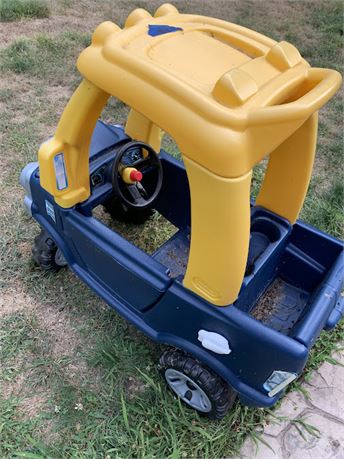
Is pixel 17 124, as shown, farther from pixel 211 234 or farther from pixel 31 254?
pixel 211 234

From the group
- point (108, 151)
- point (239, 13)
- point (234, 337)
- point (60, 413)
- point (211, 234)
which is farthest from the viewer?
point (239, 13)

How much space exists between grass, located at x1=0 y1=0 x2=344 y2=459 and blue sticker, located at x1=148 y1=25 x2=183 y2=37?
42.7 inches

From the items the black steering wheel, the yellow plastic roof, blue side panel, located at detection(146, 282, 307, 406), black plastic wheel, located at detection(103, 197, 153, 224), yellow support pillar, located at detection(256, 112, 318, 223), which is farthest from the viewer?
black plastic wheel, located at detection(103, 197, 153, 224)

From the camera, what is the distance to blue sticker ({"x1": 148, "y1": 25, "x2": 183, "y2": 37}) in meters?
1.31

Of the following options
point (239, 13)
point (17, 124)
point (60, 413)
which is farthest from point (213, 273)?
point (239, 13)

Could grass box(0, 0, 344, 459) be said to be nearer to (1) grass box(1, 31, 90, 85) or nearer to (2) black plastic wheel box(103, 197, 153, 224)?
(2) black plastic wheel box(103, 197, 153, 224)

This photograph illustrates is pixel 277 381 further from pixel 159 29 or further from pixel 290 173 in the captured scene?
pixel 159 29

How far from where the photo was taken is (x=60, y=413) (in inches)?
63.1

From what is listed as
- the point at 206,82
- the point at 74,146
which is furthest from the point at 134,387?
the point at 206,82

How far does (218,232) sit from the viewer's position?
3.82ft

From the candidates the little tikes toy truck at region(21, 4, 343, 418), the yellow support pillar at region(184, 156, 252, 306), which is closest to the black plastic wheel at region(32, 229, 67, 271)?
the little tikes toy truck at region(21, 4, 343, 418)

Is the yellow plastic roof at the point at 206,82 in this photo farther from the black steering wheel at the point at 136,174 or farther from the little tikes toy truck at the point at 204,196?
the black steering wheel at the point at 136,174

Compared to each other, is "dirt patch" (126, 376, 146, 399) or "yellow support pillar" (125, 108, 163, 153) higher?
"yellow support pillar" (125, 108, 163, 153)

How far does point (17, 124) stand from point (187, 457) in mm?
2100
